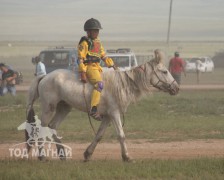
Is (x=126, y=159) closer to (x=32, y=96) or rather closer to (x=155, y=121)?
Result: (x=32, y=96)

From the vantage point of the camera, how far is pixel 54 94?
15.2 meters

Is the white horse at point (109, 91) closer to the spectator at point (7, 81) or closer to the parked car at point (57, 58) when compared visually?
the spectator at point (7, 81)

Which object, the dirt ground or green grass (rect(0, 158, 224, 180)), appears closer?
green grass (rect(0, 158, 224, 180))

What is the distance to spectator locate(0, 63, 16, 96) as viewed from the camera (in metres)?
31.6

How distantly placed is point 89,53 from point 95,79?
52cm

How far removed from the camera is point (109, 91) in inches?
585

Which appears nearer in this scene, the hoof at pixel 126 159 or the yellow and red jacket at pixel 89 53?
the hoof at pixel 126 159

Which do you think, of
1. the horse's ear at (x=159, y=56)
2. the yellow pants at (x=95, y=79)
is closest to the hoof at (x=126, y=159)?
the yellow pants at (x=95, y=79)

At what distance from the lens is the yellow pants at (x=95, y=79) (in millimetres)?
14617

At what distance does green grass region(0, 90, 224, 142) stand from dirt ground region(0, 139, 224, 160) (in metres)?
0.89

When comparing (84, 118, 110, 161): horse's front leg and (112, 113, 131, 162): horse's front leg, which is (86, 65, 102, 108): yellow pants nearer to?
(112, 113, 131, 162): horse's front leg

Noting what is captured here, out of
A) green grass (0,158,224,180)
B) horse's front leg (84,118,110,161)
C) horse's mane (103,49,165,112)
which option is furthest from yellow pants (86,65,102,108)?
green grass (0,158,224,180)

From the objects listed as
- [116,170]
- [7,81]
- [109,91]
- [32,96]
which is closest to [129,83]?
[109,91]

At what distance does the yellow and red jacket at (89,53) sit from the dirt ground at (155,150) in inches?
69.5
